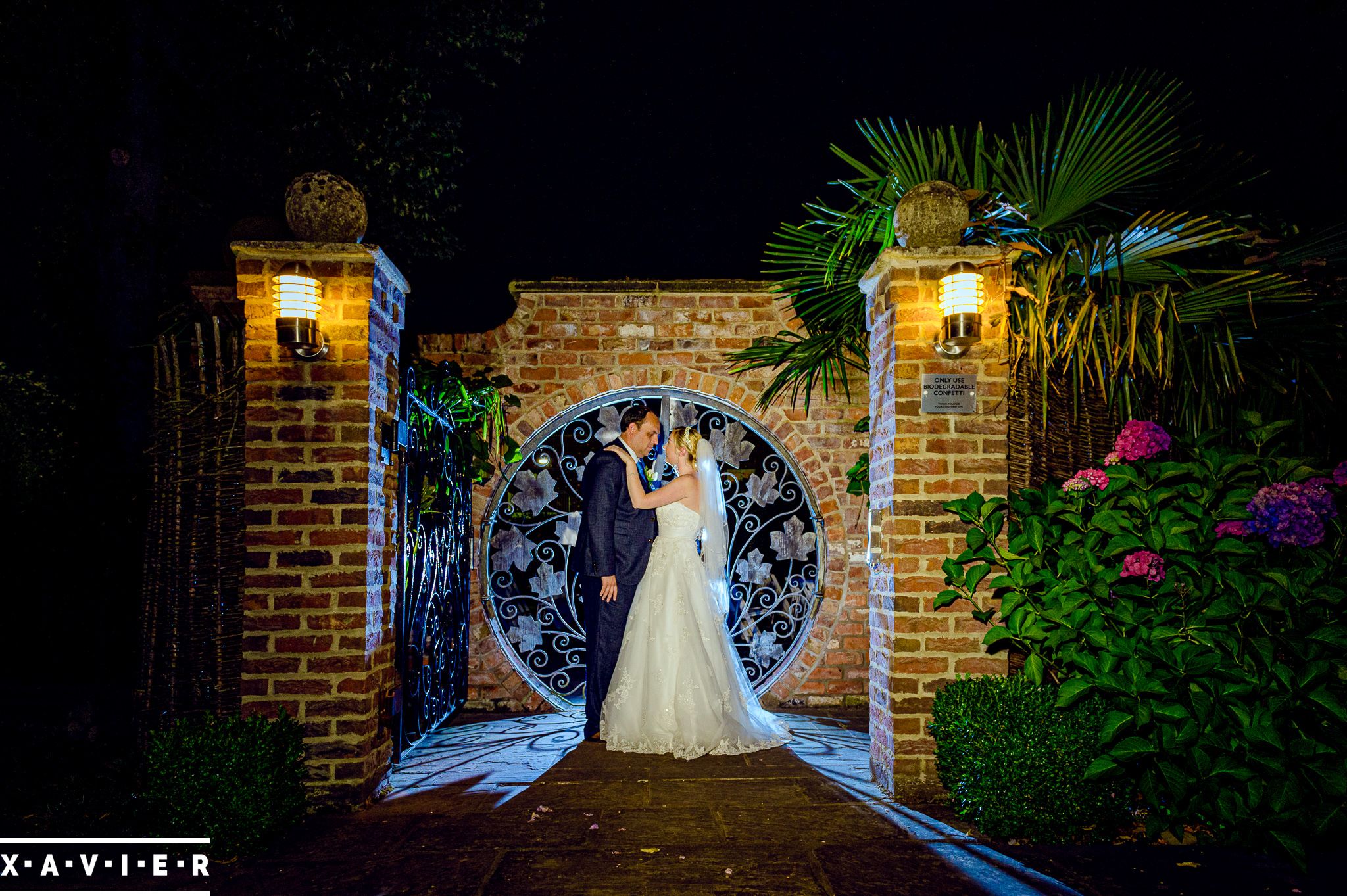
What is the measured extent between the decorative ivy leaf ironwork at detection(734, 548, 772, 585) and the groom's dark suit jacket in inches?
52.6

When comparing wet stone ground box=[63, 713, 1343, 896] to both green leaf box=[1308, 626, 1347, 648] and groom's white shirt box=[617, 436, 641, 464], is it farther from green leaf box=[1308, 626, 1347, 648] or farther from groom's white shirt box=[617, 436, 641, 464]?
groom's white shirt box=[617, 436, 641, 464]

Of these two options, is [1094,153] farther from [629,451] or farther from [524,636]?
[524,636]

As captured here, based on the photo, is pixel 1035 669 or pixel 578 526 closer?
pixel 1035 669

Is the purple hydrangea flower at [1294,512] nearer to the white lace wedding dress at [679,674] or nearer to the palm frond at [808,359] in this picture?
the palm frond at [808,359]

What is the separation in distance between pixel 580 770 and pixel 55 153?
22.6 feet

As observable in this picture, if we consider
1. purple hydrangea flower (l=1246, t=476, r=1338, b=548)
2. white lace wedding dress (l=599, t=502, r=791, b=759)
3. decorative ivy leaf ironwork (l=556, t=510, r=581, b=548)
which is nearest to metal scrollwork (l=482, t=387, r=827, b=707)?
decorative ivy leaf ironwork (l=556, t=510, r=581, b=548)

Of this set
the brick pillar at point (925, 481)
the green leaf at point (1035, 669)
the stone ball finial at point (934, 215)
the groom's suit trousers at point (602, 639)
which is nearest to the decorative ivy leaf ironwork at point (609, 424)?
the groom's suit trousers at point (602, 639)

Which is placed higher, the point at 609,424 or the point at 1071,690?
the point at 609,424

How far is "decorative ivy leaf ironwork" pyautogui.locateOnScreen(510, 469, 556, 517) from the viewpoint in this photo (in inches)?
245

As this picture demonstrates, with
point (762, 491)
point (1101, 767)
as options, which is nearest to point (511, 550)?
point (762, 491)

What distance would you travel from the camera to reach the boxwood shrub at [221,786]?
2975 millimetres

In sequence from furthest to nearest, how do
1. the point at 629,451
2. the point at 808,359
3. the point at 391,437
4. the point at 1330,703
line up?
the point at 629,451 → the point at 808,359 → the point at 391,437 → the point at 1330,703

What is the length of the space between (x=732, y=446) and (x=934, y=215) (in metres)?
2.96

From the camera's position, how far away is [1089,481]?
3.41 m
